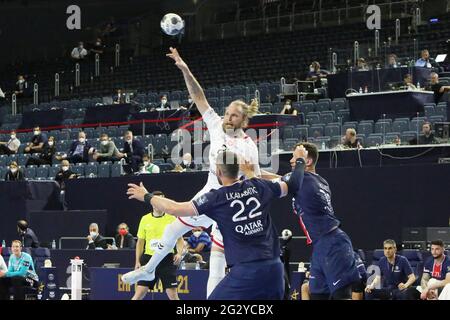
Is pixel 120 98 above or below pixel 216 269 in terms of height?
above

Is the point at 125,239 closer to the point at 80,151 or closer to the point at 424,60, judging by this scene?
the point at 80,151

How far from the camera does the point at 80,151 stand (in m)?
28.2

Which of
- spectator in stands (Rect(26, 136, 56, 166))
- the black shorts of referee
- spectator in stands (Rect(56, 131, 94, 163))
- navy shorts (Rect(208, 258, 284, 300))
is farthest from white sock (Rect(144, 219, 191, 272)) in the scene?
spectator in stands (Rect(26, 136, 56, 166))

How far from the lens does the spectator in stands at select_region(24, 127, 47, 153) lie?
3038cm

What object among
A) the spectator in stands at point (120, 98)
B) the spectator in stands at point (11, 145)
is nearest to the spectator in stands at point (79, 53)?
the spectator in stands at point (120, 98)

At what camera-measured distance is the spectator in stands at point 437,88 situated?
24.8 m

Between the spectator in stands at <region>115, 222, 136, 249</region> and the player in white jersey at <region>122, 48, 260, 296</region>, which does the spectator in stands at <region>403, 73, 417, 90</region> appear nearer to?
the spectator in stands at <region>115, 222, 136, 249</region>

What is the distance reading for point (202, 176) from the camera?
2386 centimetres

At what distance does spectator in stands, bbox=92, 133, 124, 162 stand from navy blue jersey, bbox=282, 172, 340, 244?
16.6m

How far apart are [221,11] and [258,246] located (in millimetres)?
35415

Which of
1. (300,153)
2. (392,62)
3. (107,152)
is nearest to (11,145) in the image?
(107,152)

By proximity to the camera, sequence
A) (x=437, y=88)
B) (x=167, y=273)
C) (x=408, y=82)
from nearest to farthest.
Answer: (x=167, y=273) < (x=408, y=82) < (x=437, y=88)

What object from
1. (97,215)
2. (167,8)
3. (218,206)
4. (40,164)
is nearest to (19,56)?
(167,8)

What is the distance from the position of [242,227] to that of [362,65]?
17.7 m
